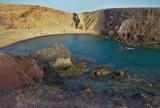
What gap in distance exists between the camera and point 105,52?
35.0 metres

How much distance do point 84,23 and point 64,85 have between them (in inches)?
851

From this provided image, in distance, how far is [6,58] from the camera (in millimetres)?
21562

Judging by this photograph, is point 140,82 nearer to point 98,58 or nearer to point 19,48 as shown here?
point 98,58

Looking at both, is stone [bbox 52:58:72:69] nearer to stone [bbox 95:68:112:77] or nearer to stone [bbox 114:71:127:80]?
stone [bbox 95:68:112:77]

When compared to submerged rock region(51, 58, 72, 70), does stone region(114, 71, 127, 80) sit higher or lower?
lower

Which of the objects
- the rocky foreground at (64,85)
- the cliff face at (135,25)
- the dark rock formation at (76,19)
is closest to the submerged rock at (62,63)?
the rocky foreground at (64,85)

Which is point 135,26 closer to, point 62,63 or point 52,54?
point 52,54

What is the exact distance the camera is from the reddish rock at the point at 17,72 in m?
19.5

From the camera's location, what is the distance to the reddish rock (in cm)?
1947

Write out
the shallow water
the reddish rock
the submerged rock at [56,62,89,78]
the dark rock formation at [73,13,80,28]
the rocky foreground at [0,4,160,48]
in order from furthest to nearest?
the dark rock formation at [73,13,80,28] < the rocky foreground at [0,4,160,48] < the submerged rock at [56,62,89,78] < the shallow water < the reddish rock

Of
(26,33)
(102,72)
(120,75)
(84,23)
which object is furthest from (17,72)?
(84,23)

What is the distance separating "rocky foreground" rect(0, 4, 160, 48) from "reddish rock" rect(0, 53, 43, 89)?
1370 centimetres

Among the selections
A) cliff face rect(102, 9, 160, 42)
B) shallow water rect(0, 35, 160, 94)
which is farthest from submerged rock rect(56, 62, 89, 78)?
cliff face rect(102, 9, 160, 42)

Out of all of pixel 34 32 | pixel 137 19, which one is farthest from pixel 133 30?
pixel 34 32
